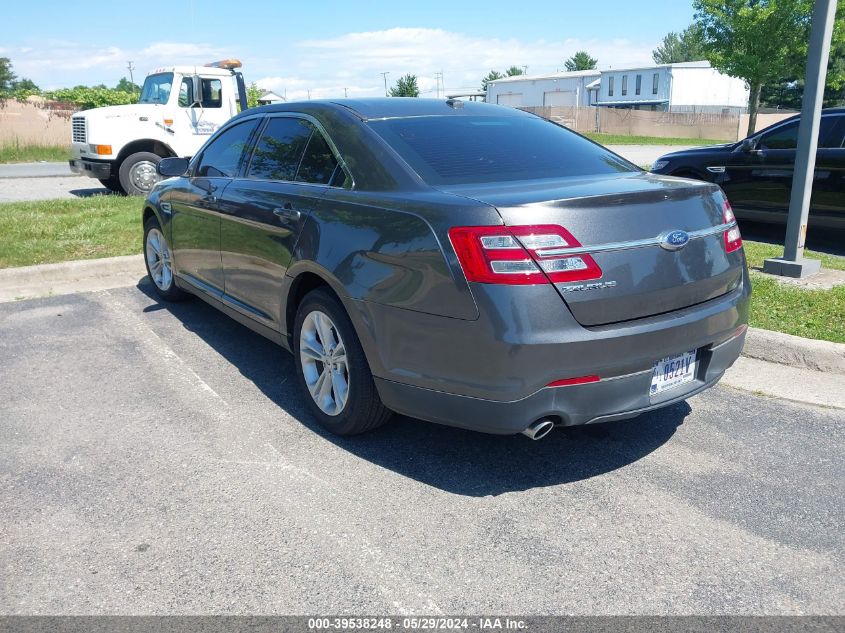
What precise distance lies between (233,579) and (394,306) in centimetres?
127

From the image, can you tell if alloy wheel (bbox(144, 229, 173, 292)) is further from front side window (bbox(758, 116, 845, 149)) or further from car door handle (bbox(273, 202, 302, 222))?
front side window (bbox(758, 116, 845, 149))

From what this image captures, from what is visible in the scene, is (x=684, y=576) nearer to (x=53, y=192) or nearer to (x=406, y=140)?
(x=406, y=140)

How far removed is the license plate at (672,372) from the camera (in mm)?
3277

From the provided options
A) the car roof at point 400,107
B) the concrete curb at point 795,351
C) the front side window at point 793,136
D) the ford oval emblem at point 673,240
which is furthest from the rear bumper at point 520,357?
the front side window at point 793,136

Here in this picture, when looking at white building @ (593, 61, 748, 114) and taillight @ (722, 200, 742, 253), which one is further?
white building @ (593, 61, 748, 114)

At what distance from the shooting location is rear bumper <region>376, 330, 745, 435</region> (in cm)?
304

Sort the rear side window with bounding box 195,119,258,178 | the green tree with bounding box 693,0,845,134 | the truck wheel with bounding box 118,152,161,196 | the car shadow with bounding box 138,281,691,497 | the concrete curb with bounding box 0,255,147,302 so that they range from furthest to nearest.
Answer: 1. the green tree with bounding box 693,0,845,134
2. the truck wheel with bounding box 118,152,161,196
3. the concrete curb with bounding box 0,255,147,302
4. the rear side window with bounding box 195,119,258,178
5. the car shadow with bounding box 138,281,691,497

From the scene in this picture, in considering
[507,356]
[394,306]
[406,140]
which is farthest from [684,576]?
[406,140]

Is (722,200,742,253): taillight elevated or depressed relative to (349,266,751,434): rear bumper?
elevated

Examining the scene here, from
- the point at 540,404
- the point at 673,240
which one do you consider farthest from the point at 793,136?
the point at 540,404

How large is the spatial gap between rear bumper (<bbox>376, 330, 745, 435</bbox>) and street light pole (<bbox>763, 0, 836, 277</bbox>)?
3.80 meters

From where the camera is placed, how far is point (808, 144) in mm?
6457

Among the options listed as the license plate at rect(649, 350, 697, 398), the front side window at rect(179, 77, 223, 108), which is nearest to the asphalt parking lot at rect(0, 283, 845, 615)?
the license plate at rect(649, 350, 697, 398)

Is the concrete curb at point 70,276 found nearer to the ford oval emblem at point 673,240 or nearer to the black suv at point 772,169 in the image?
the ford oval emblem at point 673,240
